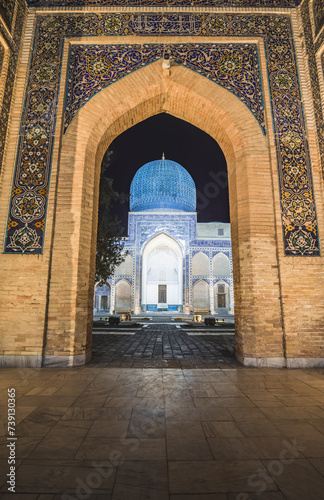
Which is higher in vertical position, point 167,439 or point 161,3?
point 161,3

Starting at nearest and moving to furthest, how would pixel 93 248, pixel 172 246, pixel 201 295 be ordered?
1. pixel 93 248
2. pixel 201 295
3. pixel 172 246

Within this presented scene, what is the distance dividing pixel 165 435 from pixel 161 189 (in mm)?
20260

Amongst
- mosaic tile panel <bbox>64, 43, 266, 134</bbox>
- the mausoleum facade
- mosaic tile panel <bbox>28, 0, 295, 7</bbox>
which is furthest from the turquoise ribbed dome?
mosaic tile panel <bbox>64, 43, 266, 134</bbox>

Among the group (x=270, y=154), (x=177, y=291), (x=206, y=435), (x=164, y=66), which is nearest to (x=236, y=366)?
(x=206, y=435)

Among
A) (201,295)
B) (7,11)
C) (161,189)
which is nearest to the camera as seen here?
(7,11)

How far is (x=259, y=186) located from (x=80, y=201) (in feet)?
8.30

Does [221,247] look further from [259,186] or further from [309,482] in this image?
[309,482]

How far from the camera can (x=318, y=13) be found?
428 cm

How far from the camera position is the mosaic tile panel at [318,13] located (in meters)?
4.20

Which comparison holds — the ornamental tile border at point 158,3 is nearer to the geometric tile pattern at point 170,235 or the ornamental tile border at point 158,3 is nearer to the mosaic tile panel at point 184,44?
the mosaic tile panel at point 184,44

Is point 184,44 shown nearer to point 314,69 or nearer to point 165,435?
point 314,69

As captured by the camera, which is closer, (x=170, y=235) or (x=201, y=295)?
(x=201, y=295)

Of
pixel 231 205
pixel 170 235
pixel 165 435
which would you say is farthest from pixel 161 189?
pixel 165 435

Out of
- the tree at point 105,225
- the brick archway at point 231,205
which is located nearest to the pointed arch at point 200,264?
the tree at point 105,225
